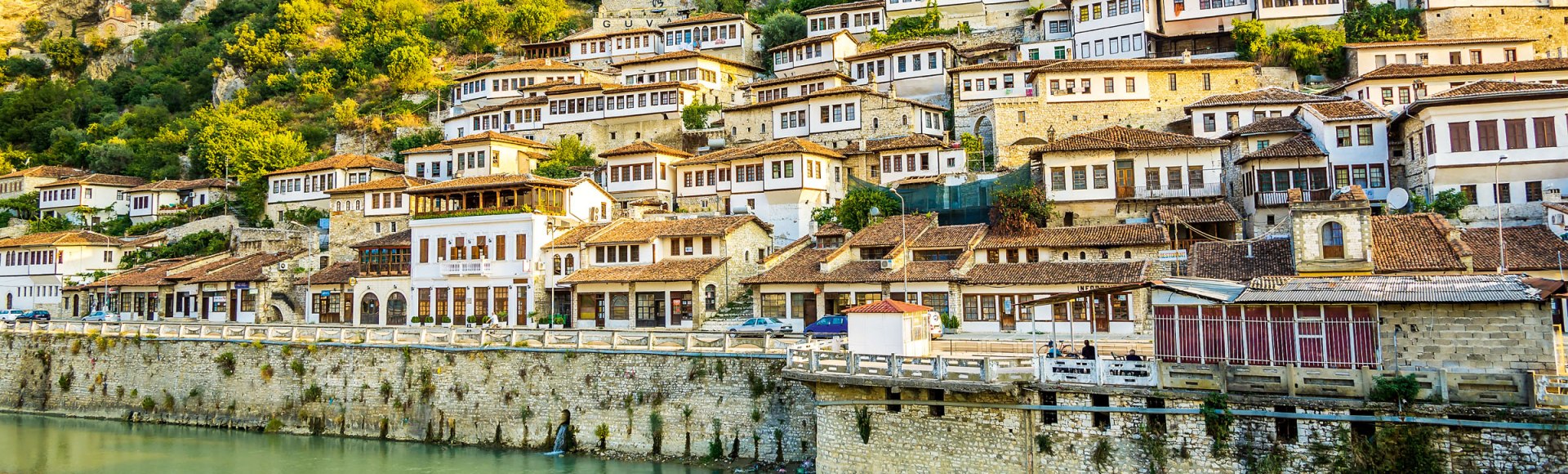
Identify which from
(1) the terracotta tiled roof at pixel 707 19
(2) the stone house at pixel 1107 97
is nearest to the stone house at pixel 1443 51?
(2) the stone house at pixel 1107 97

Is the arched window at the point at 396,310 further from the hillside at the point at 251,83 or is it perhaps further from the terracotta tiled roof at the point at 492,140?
the hillside at the point at 251,83

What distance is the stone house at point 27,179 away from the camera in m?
69.1

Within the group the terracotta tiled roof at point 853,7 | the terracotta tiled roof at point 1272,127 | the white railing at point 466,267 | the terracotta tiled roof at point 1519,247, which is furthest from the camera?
the terracotta tiled roof at point 853,7

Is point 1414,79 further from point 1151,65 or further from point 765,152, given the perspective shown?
point 765,152

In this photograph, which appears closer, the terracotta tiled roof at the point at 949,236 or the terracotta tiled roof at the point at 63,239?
the terracotta tiled roof at the point at 949,236

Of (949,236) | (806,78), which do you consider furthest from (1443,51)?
(806,78)

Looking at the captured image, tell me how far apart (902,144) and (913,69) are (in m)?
11.0

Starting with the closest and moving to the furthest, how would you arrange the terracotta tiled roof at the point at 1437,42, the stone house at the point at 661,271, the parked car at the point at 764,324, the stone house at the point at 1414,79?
the parked car at the point at 764,324 → the stone house at the point at 661,271 → the stone house at the point at 1414,79 → the terracotta tiled roof at the point at 1437,42

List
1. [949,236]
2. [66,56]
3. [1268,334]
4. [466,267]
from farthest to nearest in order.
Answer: [66,56] → [466,267] → [949,236] → [1268,334]

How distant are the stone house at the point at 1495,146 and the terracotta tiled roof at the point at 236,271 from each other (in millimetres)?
48185

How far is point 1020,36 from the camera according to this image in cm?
6406

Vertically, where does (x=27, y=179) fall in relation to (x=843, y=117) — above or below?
above

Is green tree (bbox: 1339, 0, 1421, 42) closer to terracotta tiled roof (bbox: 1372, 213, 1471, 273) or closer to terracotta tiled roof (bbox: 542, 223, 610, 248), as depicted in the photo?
terracotta tiled roof (bbox: 1372, 213, 1471, 273)

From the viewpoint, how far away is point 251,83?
83.1 m
